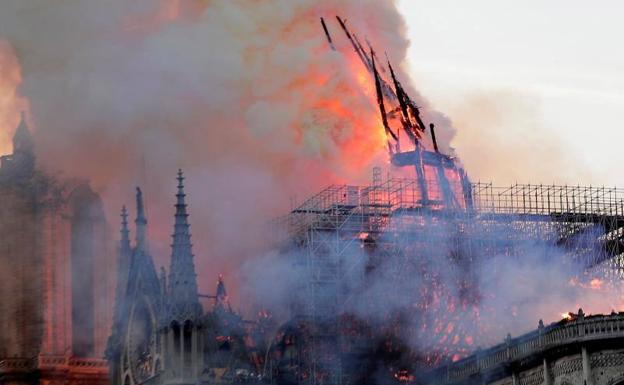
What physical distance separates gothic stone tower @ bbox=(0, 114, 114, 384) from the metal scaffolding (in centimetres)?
1352

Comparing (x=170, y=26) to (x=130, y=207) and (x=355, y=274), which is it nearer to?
(x=130, y=207)

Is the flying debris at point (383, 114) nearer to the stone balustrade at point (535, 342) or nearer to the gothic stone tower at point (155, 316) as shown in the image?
the gothic stone tower at point (155, 316)

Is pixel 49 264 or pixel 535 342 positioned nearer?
pixel 535 342

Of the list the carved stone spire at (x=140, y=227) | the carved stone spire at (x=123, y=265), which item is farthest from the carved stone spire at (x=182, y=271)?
the carved stone spire at (x=123, y=265)

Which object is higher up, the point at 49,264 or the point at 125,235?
the point at 125,235

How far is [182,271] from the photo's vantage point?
10756 centimetres

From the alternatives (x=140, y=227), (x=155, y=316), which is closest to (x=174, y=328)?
(x=155, y=316)

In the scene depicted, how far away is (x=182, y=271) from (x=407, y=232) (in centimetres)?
1198

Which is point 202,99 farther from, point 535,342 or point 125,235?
point 535,342

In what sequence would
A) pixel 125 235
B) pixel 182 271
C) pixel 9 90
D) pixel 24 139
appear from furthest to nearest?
1. pixel 9 90
2. pixel 24 139
3. pixel 125 235
4. pixel 182 271

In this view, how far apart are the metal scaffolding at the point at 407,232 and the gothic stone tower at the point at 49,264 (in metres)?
13.5

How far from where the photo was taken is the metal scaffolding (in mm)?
109125

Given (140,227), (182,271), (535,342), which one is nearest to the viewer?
(535,342)

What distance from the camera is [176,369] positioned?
344 ft
